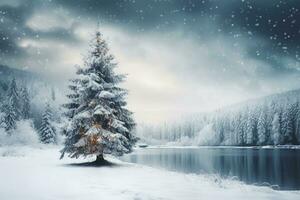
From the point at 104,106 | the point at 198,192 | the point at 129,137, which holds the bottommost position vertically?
the point at 198,192

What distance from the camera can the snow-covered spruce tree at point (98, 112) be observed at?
24438 millimetres

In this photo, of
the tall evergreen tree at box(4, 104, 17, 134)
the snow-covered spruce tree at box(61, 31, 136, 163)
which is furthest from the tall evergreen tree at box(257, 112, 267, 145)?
the snow-covered spruce tree at box(61, 31, 136, 163)

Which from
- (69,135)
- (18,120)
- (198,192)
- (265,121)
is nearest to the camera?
(198,192)

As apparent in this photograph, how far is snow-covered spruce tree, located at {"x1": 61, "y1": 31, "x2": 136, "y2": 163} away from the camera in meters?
24.4

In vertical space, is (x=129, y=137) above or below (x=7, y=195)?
above

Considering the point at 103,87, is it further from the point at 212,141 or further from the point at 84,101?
the point at 212,141

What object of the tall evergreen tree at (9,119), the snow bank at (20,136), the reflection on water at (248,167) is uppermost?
the tall evergreen tree at (9,119)

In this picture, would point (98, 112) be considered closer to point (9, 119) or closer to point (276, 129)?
point (9, 119)

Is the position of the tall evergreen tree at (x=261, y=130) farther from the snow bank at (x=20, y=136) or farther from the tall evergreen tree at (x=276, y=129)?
the snow bank at (x=20, y=136)

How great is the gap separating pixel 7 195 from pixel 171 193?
5.39 meters

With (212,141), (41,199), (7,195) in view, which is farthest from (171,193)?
(212,141)

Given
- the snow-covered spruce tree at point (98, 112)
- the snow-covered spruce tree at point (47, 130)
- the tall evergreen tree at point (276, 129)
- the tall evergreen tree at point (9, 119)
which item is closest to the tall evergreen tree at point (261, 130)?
the tall evergreen tree at point (276, 129)

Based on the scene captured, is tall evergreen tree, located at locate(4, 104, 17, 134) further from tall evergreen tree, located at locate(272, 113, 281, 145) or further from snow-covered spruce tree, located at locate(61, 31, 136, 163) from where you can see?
tall evergreen tree, located at locate(272, 113, 281, 145)

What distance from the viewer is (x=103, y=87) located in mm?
26062
